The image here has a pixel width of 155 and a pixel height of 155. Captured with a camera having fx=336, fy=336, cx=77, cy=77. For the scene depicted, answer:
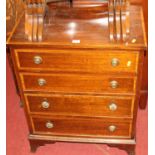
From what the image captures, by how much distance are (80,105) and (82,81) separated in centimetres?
22

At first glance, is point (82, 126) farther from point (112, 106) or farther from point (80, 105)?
point (112, 106)

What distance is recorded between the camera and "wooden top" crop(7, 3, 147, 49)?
1.99m

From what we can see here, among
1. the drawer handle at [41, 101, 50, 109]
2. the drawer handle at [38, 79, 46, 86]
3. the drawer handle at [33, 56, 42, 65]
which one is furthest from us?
the drawer handle at [41, 101, 50, 109]

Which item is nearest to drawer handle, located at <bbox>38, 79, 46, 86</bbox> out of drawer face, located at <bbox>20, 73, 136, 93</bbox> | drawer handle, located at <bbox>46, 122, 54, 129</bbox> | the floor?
drawer face, located at <bbox>20, 73, 136, 93</bbox>

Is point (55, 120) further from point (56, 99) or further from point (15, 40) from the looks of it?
point (15, 40)

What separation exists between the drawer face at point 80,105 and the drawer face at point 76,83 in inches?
2.4

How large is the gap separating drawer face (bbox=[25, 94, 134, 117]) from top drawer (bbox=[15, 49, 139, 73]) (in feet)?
0.78

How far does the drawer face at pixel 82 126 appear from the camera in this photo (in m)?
2.40

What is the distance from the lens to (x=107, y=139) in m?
2.50

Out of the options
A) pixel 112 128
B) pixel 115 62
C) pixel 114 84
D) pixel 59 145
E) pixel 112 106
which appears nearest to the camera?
pixel 115 62

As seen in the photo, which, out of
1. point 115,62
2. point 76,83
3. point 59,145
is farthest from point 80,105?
point 59,145

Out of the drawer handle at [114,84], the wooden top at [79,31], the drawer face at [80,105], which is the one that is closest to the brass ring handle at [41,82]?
the drawer face at [80,105]

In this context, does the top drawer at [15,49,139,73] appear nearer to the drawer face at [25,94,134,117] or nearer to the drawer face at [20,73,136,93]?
the drawer face at [20,73,136,93]

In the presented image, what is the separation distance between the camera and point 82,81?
85.5 inches
